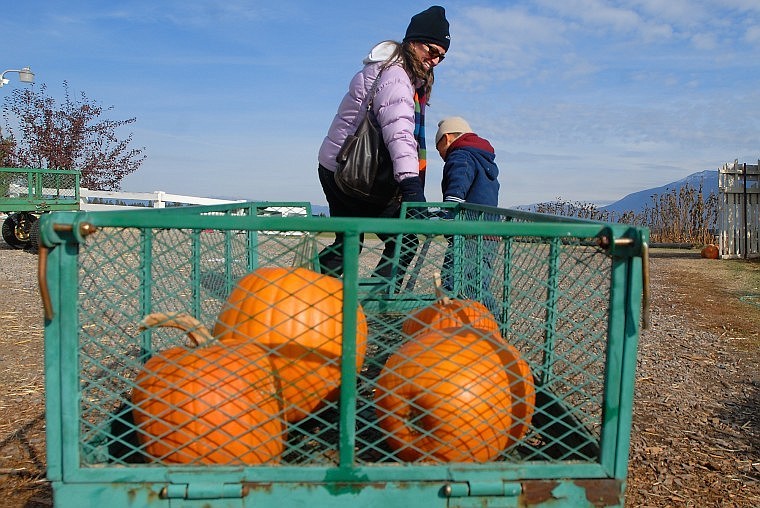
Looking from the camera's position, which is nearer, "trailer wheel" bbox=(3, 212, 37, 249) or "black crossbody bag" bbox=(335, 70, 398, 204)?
"black crossbody bag" bbox=(335, 70, 398, 204)

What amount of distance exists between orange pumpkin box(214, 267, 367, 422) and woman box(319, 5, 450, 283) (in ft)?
4.49

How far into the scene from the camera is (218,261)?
3762mm

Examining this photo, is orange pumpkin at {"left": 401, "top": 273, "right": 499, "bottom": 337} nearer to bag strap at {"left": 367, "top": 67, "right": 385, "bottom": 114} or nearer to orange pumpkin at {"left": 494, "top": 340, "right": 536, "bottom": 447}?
orange pumpkin at {"left": 494, "top": 340, "right": 536, "bottom": 447}

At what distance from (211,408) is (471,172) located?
3330 mm

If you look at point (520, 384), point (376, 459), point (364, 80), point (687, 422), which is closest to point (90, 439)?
Result: point (376, 459)

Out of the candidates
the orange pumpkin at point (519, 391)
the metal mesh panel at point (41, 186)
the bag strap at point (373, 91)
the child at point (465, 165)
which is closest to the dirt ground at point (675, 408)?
the orange pumpkin at point (519, 391)

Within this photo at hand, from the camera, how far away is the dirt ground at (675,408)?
2727mm

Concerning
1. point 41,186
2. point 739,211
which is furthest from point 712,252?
point 41,186

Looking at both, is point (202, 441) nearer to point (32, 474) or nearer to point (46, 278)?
point (46, 278)

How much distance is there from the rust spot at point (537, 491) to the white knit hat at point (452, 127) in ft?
12.2

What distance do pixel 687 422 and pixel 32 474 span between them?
10.2ft

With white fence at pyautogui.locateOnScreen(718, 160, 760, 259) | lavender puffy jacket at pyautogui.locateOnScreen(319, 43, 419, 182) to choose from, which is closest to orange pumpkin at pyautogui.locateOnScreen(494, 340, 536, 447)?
lavender puffy jacket at pyautogui.locateOnScreen(319, 43, 419, 182)

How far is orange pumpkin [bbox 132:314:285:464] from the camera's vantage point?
1857mm

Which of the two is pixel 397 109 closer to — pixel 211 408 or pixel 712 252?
pixel 211 408
